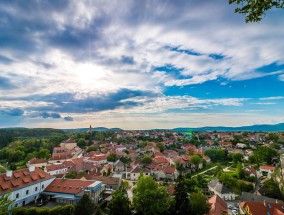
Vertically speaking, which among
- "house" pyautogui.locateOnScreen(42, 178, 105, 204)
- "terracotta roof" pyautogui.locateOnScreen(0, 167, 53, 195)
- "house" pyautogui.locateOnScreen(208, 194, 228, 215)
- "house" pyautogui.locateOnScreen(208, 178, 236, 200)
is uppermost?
"terracotta roof" pyautogui.locateOnScreen(0, 167, 53, 195)

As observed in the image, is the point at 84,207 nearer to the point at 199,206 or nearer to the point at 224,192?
the point at 199,206

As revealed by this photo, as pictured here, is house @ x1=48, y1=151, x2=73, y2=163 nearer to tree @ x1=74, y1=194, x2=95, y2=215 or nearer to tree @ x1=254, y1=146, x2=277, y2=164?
tree @ x1=74, y1=194, x2=95, y2=215

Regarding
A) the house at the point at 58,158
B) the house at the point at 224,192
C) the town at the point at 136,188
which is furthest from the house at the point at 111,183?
the house at the point at 58,158

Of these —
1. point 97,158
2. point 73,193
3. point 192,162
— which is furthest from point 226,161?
point 73,193

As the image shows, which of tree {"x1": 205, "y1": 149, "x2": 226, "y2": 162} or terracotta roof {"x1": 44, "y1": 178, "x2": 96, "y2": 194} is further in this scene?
tree {"x1": 205, "y1": 149, "x2": 226, "y2": 162}

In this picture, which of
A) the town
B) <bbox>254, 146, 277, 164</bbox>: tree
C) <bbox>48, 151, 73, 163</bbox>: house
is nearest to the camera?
the town

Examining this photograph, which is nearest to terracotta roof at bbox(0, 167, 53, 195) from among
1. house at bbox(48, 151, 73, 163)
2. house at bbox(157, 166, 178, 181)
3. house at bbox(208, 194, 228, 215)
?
house at bbox(208, 194, 228, 215)
